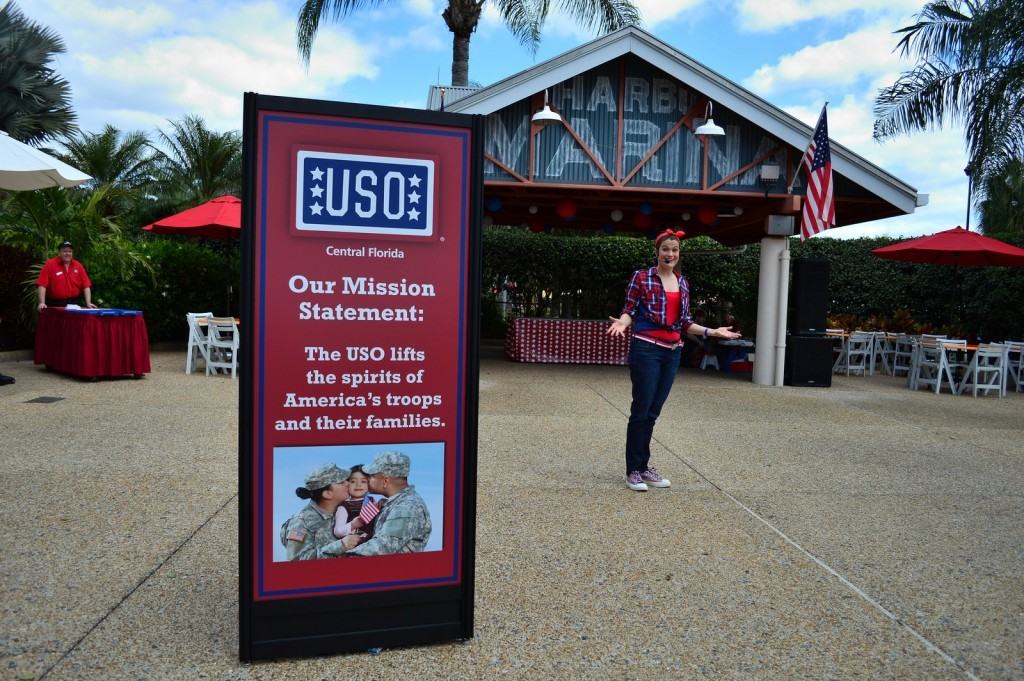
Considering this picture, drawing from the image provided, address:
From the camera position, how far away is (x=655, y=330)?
5.55m

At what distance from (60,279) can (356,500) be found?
9.47 meters

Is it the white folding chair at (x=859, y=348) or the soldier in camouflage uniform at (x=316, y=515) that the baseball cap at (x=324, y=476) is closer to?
the soldier in camouflage uniform at (x=316, y=515)

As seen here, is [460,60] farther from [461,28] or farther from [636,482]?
[636,482]

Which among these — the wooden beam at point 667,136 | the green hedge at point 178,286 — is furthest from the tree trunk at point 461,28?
the wooden beam at point 667,136

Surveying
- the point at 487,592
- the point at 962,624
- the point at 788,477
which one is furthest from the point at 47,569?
the point at 788,477

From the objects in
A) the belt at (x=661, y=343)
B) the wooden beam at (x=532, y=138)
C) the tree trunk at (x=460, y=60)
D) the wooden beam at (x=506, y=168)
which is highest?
the tree trunk at (x=460, y=60)

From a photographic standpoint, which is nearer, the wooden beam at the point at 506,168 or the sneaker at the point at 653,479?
the sneaker at the point at 653,479

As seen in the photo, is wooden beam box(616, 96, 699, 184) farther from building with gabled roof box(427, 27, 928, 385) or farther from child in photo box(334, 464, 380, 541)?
child in photo box(334, 464, 380, 541)

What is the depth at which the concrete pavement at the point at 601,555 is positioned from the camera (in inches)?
124

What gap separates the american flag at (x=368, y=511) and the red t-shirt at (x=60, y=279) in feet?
31.0

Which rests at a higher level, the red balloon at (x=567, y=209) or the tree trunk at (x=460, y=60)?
the tree trunk at (x=460, y=60)

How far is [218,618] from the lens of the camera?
11.1ft

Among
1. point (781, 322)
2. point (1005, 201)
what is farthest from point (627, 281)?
point (1005, 201)

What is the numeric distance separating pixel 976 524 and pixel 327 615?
426 centimetres
